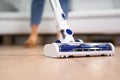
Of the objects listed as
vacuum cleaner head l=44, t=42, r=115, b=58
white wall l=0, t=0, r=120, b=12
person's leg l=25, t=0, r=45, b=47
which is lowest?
vacuum cleaner head l=44, t=42, r=115, b=58

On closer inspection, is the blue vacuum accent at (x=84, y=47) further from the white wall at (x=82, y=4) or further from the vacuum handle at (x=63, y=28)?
the white wall at (x=82, y=4)

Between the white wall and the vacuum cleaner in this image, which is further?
the white wall

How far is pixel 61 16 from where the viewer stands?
114cm

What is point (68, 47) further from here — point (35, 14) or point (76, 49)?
point (35, 14)

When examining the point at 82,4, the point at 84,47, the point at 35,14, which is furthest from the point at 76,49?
the point at 82,4

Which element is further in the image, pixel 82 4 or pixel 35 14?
pixel 82 4

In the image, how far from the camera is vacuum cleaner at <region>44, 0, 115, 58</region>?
1029 mm

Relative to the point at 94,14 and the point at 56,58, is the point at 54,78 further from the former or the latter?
the point at 94,14

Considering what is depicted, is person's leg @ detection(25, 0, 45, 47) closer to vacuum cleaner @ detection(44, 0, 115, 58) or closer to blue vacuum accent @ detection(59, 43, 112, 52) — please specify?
vacuum cleaner @ detection(44, 0, 115, 58)

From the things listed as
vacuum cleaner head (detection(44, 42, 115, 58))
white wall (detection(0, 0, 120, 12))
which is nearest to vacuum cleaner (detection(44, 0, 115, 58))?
vacuum cleaner head (detection(44, 42, 115, 58))

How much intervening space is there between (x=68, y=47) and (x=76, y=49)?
0.04 metres

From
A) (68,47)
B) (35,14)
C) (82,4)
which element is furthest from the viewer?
(82,4)

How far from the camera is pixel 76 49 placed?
1.05 m

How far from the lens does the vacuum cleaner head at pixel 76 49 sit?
3.36 feet
